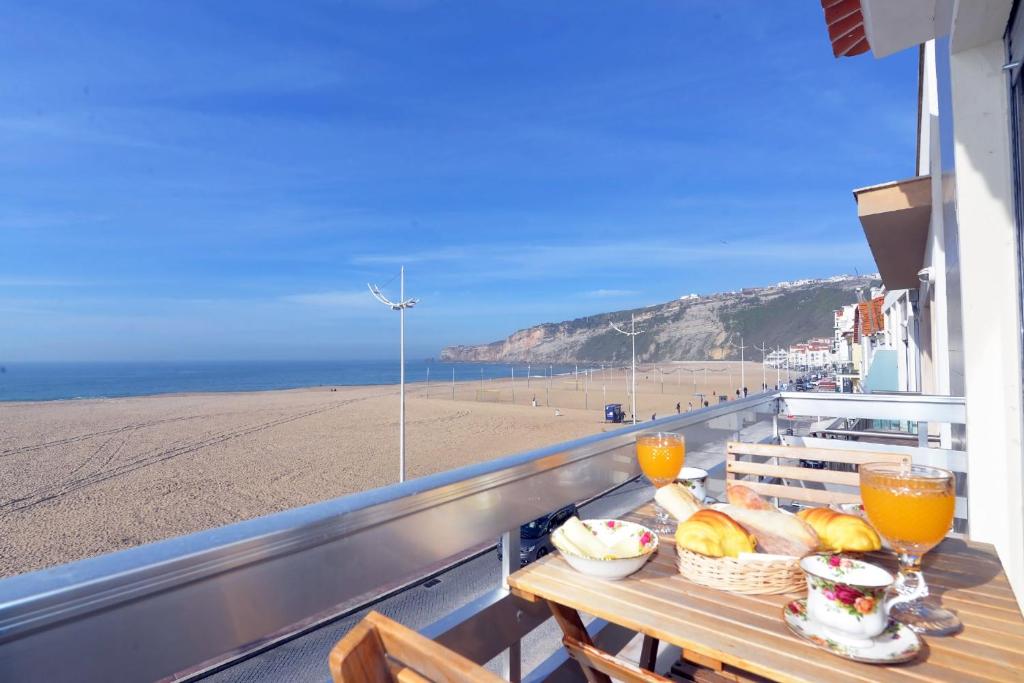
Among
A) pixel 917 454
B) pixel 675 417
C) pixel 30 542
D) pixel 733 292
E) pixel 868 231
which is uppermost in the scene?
pixel 733 292

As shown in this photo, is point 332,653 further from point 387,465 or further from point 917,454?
point 387,465

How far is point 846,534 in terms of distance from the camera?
1.06 m

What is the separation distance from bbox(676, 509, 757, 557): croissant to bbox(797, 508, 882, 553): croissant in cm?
15

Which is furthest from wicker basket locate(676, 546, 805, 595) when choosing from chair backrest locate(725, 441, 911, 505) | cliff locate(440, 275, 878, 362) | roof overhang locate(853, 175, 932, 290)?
cliff locate(440, 275, 878, 362)

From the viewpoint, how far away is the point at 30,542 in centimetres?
1202

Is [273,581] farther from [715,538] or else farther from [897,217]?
[897,217]

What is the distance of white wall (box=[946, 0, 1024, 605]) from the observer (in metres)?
1.59

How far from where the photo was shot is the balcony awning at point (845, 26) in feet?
8.47

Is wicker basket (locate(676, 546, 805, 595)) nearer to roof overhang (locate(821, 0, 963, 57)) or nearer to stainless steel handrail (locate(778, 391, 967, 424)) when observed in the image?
stainless steel handrail (locate(778, 391, 967, 424))

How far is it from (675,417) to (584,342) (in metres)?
133

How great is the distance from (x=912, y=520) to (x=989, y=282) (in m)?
1.16

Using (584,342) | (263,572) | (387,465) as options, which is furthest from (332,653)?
(584,342)

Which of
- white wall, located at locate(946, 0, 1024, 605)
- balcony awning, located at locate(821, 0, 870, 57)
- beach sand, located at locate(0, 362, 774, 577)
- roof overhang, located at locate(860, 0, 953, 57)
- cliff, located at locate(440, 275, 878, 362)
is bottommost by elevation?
beach sand, located at locate(0, 362, 774, 577)

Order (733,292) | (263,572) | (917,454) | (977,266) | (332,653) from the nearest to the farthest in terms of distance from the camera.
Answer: (332,653) < (263,572) < (977,266) < (917,454) < (733,292)
